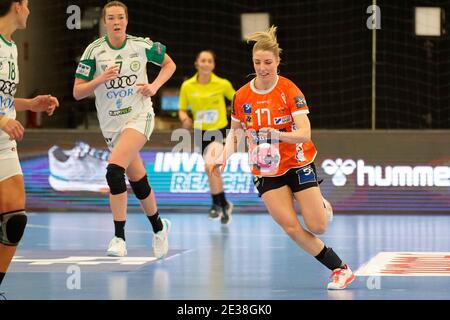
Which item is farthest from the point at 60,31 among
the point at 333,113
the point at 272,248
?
the point at 272,248

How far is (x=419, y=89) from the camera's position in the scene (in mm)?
15484

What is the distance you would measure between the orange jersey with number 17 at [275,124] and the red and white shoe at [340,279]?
0.76m

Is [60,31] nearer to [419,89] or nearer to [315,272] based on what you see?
[419,89]

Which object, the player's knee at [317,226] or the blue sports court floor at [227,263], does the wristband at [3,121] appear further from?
the player's knee at [317,226]

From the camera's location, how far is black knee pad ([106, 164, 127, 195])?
318 inches

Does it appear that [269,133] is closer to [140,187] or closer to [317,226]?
[317,226]

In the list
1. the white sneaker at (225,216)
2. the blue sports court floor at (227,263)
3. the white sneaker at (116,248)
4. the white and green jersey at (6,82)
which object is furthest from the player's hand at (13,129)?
the white sneaker at (225,216)

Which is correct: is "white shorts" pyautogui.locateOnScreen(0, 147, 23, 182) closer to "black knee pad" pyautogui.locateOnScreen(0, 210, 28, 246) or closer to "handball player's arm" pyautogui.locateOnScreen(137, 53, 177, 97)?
"black knee pad" pyautogui.locateOnScreen(0, 210, 28, 246)

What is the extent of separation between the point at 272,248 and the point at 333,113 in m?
7.28

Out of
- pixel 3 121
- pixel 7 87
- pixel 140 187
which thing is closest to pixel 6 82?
pixel 7 87

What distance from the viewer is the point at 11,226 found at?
6.01 metres

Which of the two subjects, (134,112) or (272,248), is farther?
(272,248)

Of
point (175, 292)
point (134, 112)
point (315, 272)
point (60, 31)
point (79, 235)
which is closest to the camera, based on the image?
point (175, 292)

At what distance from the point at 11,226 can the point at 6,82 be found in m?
0.86
